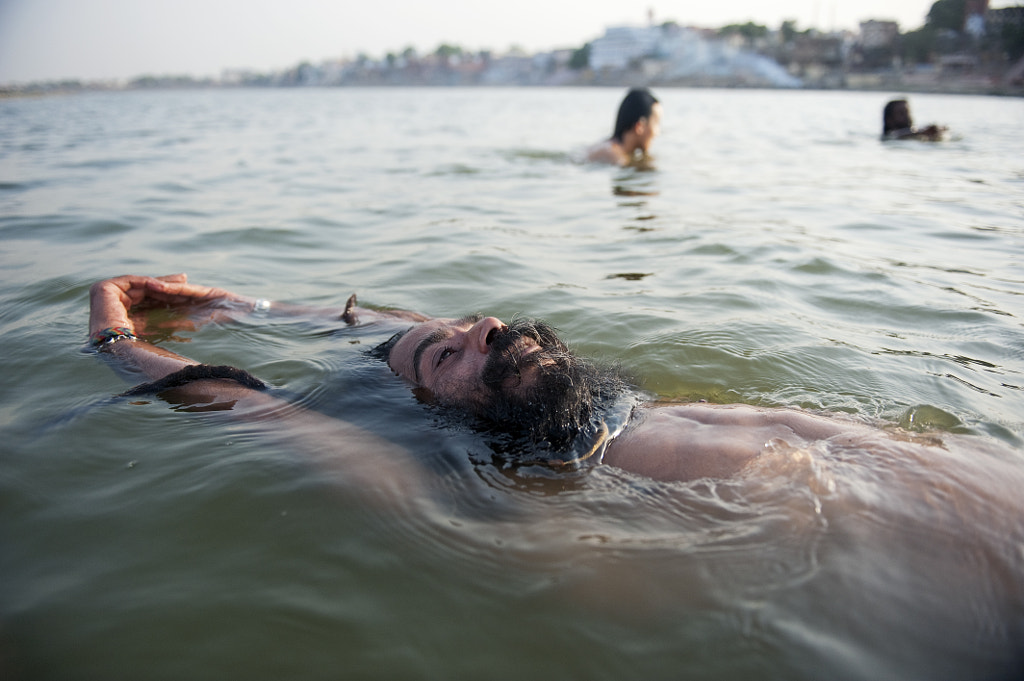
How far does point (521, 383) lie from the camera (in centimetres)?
237

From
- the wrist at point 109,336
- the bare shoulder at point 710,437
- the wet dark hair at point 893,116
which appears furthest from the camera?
the wet dark hair at point 893,116

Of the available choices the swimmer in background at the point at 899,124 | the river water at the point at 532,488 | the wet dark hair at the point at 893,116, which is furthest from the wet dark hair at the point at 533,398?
the wet dark hair at the point at 893,116

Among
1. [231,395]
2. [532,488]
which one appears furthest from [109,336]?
[532,488]

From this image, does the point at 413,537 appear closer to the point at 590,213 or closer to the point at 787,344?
the point at 787,344

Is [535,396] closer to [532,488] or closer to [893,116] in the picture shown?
[532,488]

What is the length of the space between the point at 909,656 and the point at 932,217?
21.4ft

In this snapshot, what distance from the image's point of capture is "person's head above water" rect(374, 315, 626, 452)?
234 centimetres

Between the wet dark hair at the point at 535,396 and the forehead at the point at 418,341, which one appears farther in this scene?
the forehead at the point at 418,341

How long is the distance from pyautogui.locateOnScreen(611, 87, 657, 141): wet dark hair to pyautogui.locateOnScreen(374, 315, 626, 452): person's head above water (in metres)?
8.53

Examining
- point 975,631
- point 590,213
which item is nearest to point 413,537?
point 975,631

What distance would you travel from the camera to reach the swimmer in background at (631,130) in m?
10.2

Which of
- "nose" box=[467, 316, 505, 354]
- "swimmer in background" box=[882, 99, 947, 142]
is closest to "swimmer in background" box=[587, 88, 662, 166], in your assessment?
"swimmer in background" box=[882, 99, 947, 142]

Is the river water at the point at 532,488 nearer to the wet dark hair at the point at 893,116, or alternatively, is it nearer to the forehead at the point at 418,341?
the forehead at the point at 418,341

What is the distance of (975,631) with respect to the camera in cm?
157
